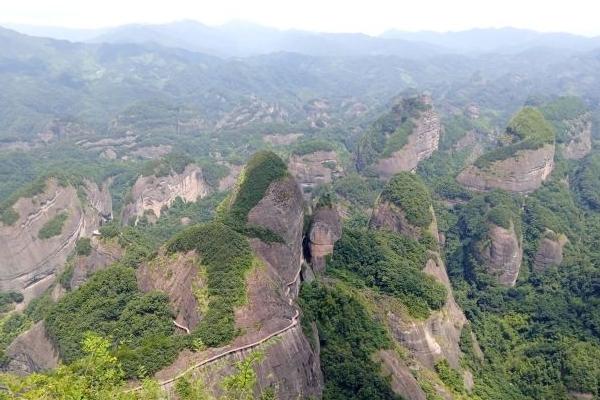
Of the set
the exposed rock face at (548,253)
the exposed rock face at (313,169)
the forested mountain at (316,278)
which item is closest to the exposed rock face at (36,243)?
the forested mountain at (316,278)

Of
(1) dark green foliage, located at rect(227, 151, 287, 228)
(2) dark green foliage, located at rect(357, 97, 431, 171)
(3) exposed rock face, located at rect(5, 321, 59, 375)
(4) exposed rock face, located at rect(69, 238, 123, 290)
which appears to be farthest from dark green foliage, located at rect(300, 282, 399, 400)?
(2) dark green foliage, located at rect(357, 97, 431, 171)

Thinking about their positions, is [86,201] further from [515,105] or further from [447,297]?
[515,105]

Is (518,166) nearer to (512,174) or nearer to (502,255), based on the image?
(512,174)

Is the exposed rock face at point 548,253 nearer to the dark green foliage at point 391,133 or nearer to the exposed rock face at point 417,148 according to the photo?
the exposed rock face at point 417,148

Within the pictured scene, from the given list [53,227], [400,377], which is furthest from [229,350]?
[53,227]

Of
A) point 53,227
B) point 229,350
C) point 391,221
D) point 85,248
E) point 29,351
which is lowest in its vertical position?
point 53,227

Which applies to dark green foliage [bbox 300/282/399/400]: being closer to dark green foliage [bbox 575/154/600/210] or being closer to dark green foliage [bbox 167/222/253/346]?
dark green foliage [bbox 167/222/253/346]

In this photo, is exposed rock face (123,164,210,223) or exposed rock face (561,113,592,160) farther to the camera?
exposed rock face (561,113,592,160)
